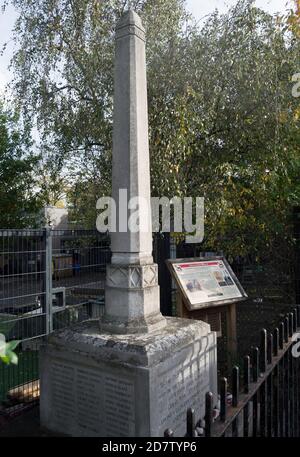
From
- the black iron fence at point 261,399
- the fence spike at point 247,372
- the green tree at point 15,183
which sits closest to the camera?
the black iron fence at point 261,399

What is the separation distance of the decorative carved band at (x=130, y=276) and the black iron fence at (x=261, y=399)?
1.19 meters

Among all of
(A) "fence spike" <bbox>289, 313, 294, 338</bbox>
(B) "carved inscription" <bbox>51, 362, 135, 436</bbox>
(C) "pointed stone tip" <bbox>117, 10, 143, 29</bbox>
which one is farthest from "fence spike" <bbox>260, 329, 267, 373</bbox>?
(C) "pointed stone tip" <bbox>117, 10, 143, 29</bbox>

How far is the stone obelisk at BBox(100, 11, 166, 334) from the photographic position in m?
3.48

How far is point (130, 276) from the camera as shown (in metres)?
3.48

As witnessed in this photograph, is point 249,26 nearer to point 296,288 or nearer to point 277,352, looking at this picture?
point 296,288

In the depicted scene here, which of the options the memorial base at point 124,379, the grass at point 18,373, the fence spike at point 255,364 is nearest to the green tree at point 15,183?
the grass at point 18,373

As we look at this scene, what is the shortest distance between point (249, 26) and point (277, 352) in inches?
238

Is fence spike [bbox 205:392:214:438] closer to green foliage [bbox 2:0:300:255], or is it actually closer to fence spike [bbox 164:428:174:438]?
fence spike [bbox 164:428:174:438]

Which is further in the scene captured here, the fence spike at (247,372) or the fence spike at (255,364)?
the fence spike at (255,364)

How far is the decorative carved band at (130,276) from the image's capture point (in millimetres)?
3480

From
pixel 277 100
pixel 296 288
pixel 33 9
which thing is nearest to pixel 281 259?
pixel 296 288

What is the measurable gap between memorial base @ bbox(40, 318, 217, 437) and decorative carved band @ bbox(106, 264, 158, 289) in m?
0.45

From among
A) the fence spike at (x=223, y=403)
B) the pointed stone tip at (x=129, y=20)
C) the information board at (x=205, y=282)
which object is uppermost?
the pointed stone tip at (x=129, y=20)

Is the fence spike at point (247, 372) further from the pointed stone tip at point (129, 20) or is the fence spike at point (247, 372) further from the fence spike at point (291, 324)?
the pointed stone tip at point (129, 20)
